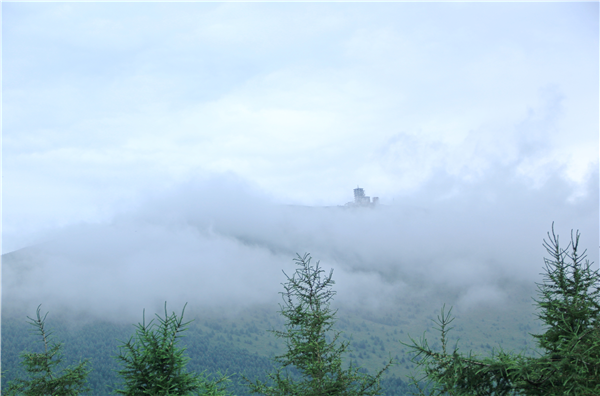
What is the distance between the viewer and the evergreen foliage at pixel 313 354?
18719 mm

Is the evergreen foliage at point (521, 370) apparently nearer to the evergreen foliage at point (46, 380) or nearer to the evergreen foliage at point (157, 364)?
the evergreen foliage at point (157, 364)

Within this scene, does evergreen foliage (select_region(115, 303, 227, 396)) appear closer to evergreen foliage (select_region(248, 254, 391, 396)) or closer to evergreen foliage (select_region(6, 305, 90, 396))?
evergreen foliage (select_region(248, 254, 391, 396))

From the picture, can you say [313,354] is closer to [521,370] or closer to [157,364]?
[157,364]

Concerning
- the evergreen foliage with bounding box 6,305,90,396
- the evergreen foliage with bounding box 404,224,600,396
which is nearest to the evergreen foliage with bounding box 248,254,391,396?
the evergreen foliage with bounding box 6,305,90,396

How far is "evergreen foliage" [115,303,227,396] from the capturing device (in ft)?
44.3

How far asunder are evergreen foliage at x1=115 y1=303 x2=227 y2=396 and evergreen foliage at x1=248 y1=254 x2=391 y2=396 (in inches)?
244

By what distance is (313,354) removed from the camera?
19469mm

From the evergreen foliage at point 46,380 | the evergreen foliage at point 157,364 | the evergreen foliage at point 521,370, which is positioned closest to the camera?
the evergreen foliage at point 521,370

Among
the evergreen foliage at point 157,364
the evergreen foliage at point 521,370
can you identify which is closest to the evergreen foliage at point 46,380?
the evergreen foliage at point 157,364

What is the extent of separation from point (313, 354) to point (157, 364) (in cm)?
790

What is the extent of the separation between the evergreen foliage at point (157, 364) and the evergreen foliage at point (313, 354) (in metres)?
6.20

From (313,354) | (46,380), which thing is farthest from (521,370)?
(46,380)

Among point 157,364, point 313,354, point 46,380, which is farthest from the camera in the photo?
point 46,380

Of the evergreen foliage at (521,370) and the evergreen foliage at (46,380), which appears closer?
the evergreen foliage at (521,370)
